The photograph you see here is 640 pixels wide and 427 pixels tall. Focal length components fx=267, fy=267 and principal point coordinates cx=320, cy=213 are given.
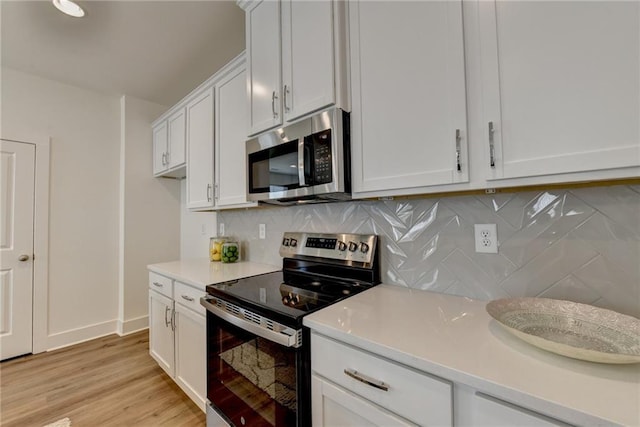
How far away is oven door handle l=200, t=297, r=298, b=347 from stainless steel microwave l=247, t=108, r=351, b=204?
61cm

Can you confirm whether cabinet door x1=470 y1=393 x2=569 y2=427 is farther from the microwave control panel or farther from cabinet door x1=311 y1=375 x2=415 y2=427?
the microwave control panel

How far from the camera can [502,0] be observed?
85 cm

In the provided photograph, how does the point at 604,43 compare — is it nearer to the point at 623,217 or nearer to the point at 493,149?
the point at 493,149

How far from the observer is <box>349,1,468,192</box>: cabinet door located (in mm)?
940

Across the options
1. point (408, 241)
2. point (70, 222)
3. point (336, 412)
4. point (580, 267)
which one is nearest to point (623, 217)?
point (580, 267)

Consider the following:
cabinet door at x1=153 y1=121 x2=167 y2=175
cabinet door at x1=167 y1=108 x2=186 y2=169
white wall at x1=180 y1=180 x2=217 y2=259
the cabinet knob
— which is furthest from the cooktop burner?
cabinet door at x1=153 y1=121 x2=167 y2=175

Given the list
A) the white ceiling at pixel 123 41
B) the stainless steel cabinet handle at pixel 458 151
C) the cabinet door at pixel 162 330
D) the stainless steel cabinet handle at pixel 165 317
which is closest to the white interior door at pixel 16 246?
the white ceiling at pixel 123 41

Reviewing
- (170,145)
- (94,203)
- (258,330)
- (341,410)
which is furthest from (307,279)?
(94,203)

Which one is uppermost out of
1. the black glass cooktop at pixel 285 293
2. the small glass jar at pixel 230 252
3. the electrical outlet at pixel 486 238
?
the electrical outlet at pixel 486 238

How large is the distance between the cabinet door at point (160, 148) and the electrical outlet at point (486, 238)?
2.99 metres

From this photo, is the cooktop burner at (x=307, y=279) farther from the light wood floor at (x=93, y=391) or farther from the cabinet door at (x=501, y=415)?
the light wood floor at (x=93, y=391)

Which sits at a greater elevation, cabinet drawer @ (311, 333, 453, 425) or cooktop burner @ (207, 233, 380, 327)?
cooktop burner @ (207, 233, 380, 327)

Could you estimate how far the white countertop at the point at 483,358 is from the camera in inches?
20.2

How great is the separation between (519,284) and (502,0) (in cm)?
100
